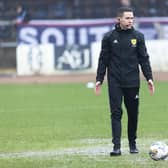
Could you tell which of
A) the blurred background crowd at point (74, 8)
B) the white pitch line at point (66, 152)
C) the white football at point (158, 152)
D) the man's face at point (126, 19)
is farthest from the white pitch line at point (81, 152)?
the blurred background crowd at point (74, 8)

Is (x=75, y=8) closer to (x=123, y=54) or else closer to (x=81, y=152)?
(x=81, y=152)

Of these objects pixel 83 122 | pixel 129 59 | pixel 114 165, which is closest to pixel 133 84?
pixel 129 59

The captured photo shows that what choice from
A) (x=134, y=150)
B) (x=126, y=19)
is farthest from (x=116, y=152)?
(x=126, y=19)

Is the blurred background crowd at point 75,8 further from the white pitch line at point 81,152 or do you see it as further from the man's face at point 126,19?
the man's face at point 126,19

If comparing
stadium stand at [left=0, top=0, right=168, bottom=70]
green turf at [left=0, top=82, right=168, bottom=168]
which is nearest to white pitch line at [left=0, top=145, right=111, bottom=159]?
green turf at [left=0, top=82, right=168, bottom=168]

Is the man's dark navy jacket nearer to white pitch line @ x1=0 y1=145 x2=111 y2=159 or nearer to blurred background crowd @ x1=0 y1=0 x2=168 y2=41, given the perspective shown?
white pitch line @ x1=0 y1=145 x2=111 y2=159

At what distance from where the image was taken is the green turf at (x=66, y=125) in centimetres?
978

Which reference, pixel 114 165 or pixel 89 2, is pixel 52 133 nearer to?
pixel 114 165

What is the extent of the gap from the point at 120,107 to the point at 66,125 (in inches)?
163

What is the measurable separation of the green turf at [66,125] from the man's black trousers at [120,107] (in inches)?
11.1

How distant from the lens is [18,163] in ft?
31.8

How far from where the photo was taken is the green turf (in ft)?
32.1

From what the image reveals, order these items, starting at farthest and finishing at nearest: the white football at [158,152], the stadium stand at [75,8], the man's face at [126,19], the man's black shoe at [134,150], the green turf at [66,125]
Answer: the stadium stand at [75,8] → the man's black shoe at [134,150] → the man's face at [126,19] → the green turf at [66,125] → the white football at [158,152]

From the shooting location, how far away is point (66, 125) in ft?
46.8
